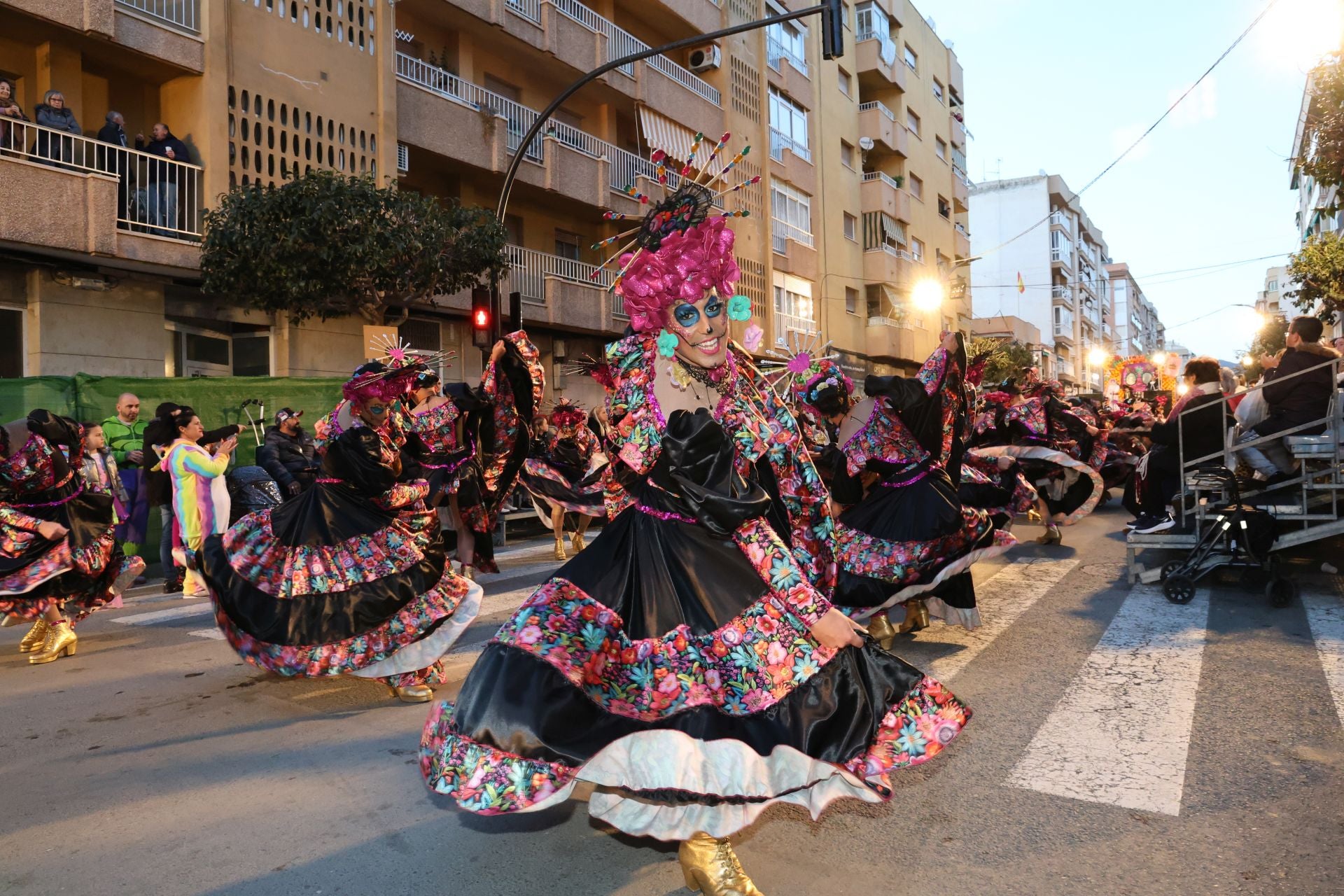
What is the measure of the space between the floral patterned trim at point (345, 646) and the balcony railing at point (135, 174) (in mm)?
9618

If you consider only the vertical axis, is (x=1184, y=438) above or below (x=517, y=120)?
below

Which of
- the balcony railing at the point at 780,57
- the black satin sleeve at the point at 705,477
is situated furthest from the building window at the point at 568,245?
the black satin sleeve at the point at 705,477

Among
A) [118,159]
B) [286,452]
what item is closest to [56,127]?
[118,159]

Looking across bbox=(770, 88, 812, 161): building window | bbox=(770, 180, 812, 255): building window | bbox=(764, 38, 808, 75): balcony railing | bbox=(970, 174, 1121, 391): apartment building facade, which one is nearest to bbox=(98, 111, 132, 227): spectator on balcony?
bbox=(770, 180, 812, 255): building window

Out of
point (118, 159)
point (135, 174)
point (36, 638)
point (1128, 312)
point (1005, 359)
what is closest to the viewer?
point (36, 638)

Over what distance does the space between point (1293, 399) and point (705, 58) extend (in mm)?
21843

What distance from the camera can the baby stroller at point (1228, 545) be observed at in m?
7.57

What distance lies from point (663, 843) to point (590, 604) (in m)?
1.11

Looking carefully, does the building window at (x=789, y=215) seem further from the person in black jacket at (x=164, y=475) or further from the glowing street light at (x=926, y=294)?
the person in black jacket at (x=164, y=475)

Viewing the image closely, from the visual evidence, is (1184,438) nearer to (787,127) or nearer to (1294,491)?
(1294,491)

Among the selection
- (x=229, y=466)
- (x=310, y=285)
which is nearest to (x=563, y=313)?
(x=310, y=285)

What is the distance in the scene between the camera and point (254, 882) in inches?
127

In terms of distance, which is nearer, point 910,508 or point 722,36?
point 910,508

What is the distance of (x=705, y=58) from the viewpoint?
88.1 ft
